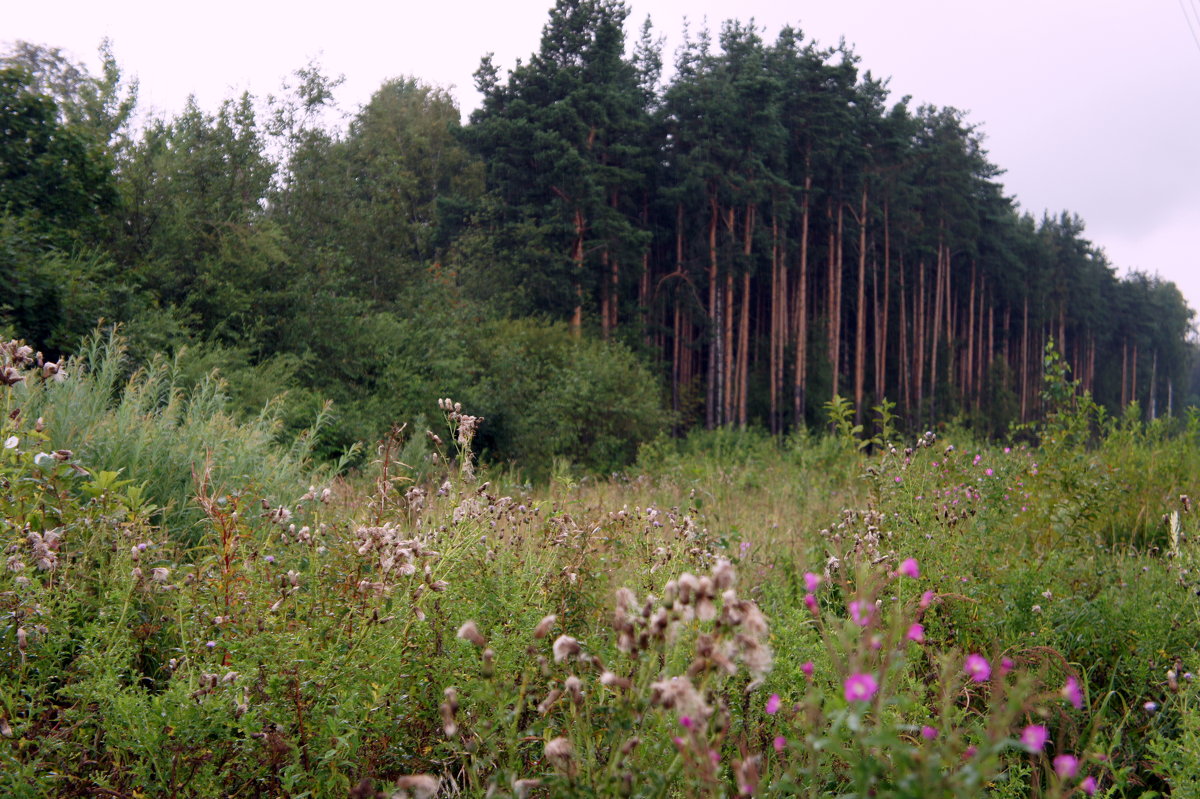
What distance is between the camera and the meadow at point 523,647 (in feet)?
4.72

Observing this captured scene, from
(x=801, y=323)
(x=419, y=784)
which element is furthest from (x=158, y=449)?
(x=801, y=323)

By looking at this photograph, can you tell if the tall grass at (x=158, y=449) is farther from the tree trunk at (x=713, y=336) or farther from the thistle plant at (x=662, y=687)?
the tree trunk at (x=713, y=336)

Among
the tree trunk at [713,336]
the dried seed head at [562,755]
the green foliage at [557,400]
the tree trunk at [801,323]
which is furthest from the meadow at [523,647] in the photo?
the tree trunk at [801,323]

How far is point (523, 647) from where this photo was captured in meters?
2.61

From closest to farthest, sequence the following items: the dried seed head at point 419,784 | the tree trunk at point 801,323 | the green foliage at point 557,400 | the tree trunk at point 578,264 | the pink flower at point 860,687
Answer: the pink flower at point 860,687 → the dried seed head at point 419,784 → the green foliage at point 557,400 → the tree trunk at point 578,264 → the tree trunk at point 801,323

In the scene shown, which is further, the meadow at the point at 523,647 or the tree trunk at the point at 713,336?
the tree trunk at the point at 713,336

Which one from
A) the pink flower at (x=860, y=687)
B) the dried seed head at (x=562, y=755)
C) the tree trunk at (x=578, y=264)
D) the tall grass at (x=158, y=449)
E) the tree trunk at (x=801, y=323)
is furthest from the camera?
the tree trunk at (x=801, y=323)

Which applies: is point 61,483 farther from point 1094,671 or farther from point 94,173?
point 94,173

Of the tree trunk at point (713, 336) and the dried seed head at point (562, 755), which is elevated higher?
the tree trunk at point (713, 336)

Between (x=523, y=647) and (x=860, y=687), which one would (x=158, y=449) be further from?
(x=860, y=687)

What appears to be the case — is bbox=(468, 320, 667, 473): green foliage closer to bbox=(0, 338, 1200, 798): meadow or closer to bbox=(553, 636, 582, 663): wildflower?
bbox=(0, 338, 1200, 798): meadow

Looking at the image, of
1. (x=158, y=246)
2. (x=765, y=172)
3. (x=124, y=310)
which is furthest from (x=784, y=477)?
(x=765, y=172)

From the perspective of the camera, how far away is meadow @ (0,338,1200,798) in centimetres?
144

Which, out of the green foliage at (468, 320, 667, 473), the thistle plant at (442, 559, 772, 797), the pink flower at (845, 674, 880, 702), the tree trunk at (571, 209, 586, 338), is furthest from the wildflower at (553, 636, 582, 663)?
the tree trunk at (571, 209, 586, 338)
